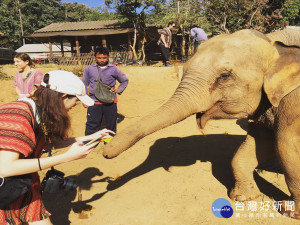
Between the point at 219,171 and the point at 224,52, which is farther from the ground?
the point at 224,52

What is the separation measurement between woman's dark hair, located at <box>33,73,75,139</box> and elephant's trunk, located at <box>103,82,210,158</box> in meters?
0.59

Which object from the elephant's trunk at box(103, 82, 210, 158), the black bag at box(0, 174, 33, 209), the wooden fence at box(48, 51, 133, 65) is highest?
the elephant's trunk at box(103, 82, 210, 158)

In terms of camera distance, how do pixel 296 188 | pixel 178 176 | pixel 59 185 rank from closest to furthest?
1. pixel 59 185
2. pixel 296 188
3. pixel 178 176

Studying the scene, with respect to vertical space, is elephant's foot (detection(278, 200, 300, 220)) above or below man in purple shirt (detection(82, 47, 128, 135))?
below

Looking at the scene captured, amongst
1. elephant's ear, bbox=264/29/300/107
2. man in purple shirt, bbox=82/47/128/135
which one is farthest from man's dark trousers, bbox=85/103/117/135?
elephant's ear, bbox=264/29/300/107

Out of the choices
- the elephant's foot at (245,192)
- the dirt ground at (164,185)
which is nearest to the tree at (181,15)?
the dirt ground at (164,185)

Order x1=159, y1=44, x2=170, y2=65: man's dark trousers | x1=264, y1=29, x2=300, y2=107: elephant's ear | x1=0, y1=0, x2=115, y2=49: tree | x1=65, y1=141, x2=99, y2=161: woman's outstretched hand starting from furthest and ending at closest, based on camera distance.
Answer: x1=0, y1=0, x2=115, y2=49: tree, x1=159, y1=44, x2=170, y2=65: man's dark trousers, x1=264, y1=29, x2=300, y2=107: elephant's ear, x1=65, y1=141, x2=99, y2=161: woman's outstretched hand

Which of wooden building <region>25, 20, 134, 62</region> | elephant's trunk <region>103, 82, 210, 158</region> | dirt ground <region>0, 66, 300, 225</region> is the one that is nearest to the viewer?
elephant's trunk <region>103, 82, 210, 158</region>

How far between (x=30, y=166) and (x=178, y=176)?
2915 millimetres

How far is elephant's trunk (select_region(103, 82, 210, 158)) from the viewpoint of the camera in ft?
8.32

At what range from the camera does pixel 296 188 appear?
3.10 m

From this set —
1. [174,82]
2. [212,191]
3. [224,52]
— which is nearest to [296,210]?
[212,191]

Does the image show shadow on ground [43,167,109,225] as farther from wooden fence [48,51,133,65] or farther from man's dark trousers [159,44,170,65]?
wooden fence [48,51,133,65]

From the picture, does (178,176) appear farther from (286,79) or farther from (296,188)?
(286,79)
